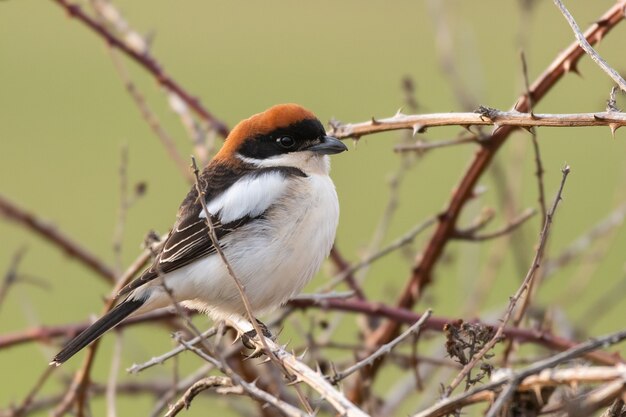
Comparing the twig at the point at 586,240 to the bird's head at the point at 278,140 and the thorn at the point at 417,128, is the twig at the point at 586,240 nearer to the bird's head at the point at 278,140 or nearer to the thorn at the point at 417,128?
the bird's head at the point at 278,140

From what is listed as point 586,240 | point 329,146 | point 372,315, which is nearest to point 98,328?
point 372,315

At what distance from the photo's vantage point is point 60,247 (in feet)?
15.7

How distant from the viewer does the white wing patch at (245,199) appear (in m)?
4.14

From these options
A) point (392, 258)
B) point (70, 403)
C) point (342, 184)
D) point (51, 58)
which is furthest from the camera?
point (51, 58)

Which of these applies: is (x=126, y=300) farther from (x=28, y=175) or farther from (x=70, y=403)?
(x=28, y=175)

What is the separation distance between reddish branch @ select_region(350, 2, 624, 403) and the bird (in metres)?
0.37

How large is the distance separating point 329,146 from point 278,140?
29cm

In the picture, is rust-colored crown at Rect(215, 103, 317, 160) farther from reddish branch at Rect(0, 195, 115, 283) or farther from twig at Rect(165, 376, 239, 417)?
twig at Rect(165, 376, 239, 417)

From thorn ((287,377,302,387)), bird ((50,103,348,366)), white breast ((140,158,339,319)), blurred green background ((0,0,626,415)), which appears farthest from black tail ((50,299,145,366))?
blurred green background ((0,0,626,415))

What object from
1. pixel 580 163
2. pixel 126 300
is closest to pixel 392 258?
pixel 580 163

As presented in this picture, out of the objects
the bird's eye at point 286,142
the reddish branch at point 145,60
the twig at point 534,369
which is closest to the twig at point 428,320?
the bird's eye at point 286,142

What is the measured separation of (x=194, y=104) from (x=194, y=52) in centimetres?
1656

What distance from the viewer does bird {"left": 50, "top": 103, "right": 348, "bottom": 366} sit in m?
4.04

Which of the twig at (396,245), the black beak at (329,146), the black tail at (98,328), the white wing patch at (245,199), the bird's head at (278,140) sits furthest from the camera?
the bird's head at (278,140)
